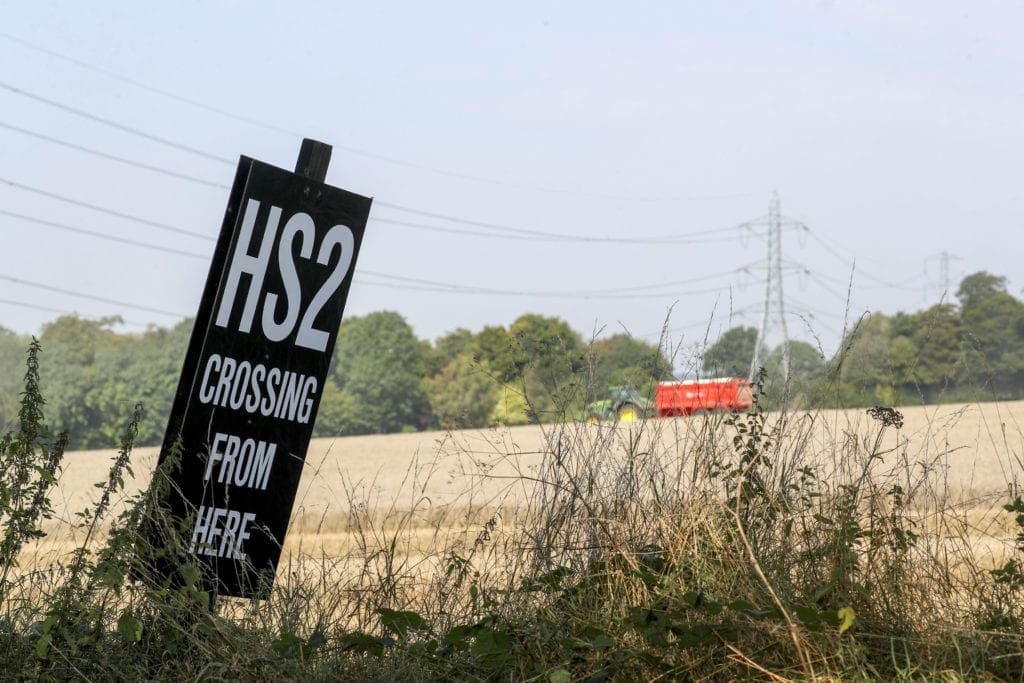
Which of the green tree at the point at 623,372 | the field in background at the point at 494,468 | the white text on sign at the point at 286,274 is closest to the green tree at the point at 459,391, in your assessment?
the field in background at the point at 494,468

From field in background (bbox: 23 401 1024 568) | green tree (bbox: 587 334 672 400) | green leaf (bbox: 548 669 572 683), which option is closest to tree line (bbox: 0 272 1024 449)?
field in background (bbox: 23 401 1024 568)

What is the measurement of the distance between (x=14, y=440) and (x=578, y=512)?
8.40 feet

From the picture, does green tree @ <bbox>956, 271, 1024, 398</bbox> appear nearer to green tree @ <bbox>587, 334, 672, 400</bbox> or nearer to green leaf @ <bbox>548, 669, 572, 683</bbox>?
green tree @ <bbox>587, 334, 672, 400</bbox>

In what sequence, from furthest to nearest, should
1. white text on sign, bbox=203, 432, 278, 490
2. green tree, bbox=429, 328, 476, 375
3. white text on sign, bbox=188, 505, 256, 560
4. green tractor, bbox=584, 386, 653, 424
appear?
green tree, bbox=429, 328, 476, 375
green tractor, bbox=584, 386, 653, 424
white text on sign, bbox=203, 432, 278, 490
white text on sign, bbox=188, 505, 256, 560

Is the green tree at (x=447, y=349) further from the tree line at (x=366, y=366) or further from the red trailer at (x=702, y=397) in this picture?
the red trailer at (x=702, y=397)

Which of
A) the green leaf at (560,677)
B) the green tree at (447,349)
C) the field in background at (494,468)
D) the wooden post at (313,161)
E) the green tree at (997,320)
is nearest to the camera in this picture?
the green leaf at (560,677)

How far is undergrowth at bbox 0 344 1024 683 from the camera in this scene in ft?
11.7

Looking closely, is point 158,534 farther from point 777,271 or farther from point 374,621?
point 777,271

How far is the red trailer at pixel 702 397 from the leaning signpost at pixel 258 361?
1737mm

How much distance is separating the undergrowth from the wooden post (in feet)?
5.18

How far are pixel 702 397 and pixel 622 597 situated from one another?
1.74 meters

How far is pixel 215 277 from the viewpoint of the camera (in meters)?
5.05

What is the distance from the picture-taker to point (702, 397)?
5.54 m

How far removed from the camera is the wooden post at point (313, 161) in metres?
5.44
